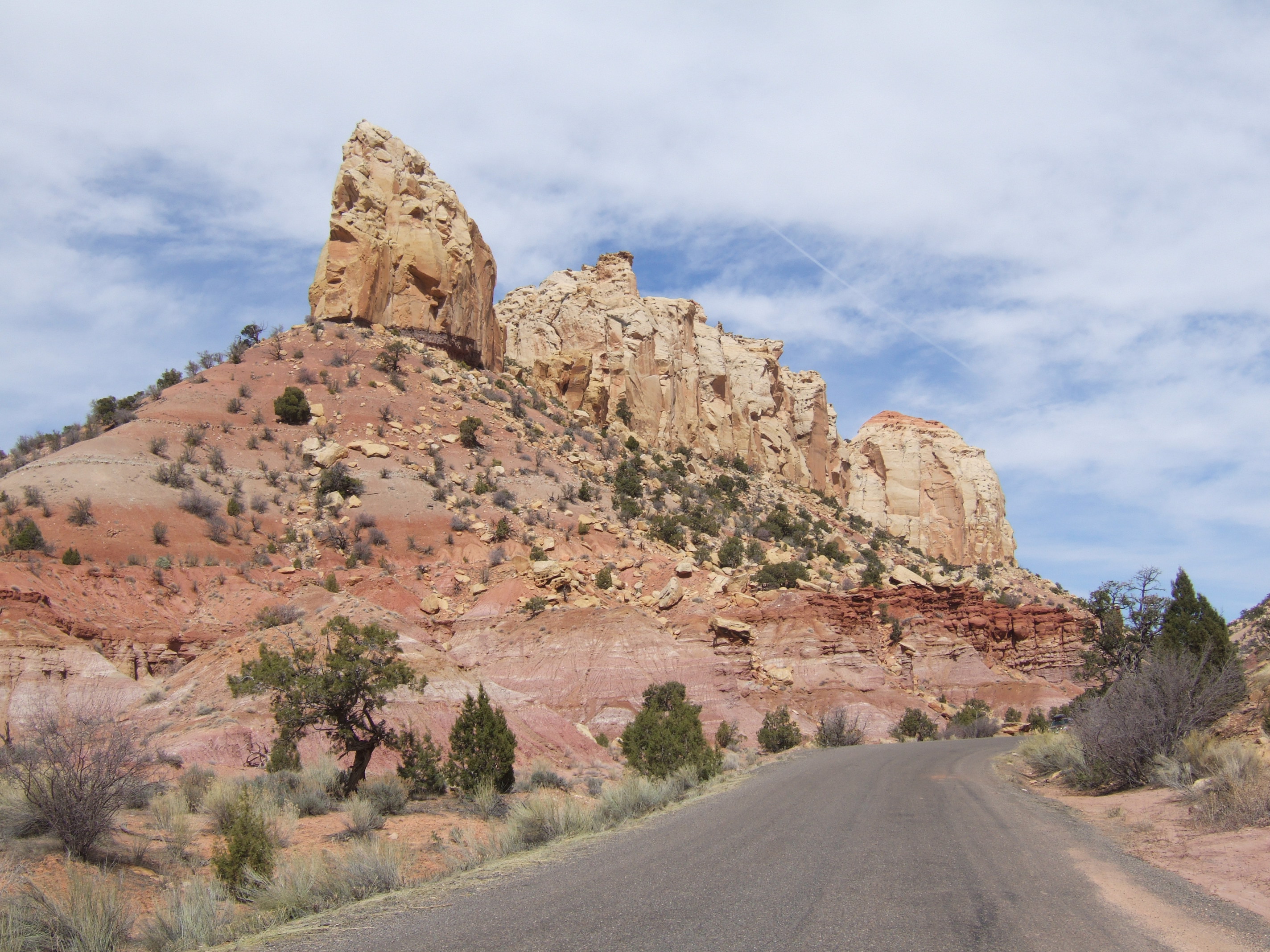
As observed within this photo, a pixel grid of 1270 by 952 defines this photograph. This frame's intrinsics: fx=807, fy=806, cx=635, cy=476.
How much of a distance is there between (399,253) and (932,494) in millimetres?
66066

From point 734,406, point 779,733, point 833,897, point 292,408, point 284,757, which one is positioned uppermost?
point 734,406

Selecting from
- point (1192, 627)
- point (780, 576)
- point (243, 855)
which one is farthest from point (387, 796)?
point (780, 576)

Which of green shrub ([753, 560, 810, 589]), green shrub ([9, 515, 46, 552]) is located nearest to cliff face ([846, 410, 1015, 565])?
green shrub ([753, 560, 810, 589])

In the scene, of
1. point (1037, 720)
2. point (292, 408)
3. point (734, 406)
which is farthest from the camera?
point (734, 406)

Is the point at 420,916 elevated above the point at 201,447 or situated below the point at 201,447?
below

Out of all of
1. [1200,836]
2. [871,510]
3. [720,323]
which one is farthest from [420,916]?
[871,510]

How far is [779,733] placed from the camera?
27938 mm

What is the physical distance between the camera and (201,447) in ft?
A: 122

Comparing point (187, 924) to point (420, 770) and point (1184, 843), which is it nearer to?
point (420, 770)

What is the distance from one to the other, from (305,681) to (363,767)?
6.89ft

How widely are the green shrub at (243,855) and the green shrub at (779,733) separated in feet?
66.6

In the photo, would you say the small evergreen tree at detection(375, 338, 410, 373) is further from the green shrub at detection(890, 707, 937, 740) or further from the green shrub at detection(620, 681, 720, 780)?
the green shrub at detection(890, 707, 937, 740)

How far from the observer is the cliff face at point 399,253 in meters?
49.9

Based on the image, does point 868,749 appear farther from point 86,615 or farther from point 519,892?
point 86,615
